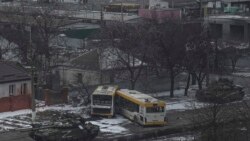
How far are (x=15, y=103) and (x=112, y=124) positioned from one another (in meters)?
6.19

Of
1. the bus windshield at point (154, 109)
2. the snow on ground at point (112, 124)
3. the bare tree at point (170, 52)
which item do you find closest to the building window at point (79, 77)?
the bare tree at point (170, 52)

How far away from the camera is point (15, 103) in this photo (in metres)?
34.6

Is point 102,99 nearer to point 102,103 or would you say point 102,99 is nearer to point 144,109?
point 102,103

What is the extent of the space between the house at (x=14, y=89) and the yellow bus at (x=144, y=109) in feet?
19.3

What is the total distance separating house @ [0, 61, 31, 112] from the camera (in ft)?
112

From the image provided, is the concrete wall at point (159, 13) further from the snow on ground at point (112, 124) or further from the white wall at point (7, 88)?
the snow on ground at point (112, 124)

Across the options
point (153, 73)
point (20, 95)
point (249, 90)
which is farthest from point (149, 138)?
point (249, 90)

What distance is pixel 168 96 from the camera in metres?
39.8

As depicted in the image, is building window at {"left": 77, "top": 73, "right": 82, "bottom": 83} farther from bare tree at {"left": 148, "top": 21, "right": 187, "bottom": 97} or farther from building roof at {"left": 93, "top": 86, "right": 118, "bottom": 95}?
building roof at {"left": 93, "top": 86, "right": 118, "bottom": 95}

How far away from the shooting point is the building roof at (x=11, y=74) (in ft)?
114

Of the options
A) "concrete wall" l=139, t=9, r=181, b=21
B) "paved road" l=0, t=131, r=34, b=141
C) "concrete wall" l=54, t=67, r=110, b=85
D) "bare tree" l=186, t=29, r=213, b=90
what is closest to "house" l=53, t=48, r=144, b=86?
"concrete wall" l=54, t=67, r=110, b=85

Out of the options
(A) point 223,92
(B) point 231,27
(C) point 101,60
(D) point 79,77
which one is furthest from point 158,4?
(A) point 223,92

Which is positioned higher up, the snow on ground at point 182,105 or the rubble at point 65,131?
the rubble at point 65,131

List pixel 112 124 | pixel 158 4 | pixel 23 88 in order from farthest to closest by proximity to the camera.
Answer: pixel 158 4, pixel 23 88, pixel 112 124
